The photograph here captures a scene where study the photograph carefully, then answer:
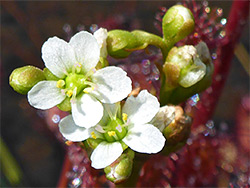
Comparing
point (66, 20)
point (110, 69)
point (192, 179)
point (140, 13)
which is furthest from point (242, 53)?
point (110, 69)

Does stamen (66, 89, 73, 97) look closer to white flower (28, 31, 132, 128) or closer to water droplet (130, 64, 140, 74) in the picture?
white flower (28, 31, 132, 128)

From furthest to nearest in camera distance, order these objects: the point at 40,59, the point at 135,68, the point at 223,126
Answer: the point at 40,59 → the point at 223,126 → the point at 135,68

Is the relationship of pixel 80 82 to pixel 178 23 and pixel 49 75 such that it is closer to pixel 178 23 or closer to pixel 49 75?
pixel 49 75

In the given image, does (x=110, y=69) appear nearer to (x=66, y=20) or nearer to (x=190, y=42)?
(x=190, y=42)

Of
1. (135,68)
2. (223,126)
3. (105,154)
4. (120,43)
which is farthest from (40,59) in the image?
(105,154)

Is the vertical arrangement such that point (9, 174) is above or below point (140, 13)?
below

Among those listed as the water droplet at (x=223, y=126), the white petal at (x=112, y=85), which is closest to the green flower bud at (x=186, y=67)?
the white petal at (x=112, y=85)
